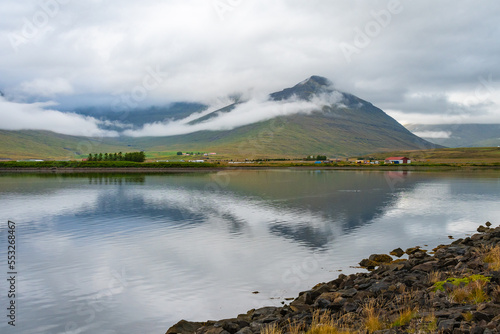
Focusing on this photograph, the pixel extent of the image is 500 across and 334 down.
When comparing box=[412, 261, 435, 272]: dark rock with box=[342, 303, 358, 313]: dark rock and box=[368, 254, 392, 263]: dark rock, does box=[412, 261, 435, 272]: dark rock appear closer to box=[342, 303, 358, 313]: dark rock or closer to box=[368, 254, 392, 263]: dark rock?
box=[368, 254, 392, 263]: dark rock

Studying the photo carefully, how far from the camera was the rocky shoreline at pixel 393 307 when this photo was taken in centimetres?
1310

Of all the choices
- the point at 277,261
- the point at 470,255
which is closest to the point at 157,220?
the point at 277,261

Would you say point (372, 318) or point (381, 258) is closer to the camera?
point (372, 318)

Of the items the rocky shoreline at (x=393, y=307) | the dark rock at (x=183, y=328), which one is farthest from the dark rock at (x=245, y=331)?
the dark rock at (x=183, y=328)

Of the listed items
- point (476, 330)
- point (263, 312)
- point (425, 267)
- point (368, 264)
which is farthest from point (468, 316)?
point (368, 264)

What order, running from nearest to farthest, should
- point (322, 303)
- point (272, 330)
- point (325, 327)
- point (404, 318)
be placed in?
point (325, 327)
point (404, 318)
point (272, 330)
point (322, 303)

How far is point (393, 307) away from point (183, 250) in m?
19.3

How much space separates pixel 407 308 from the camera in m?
15.3

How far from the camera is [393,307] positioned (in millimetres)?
16281

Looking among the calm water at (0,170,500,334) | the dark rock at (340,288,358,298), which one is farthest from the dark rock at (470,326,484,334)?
the calm water at (0,170,500,334)

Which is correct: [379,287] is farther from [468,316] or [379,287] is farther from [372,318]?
[468,316]

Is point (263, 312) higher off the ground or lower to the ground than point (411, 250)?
higher

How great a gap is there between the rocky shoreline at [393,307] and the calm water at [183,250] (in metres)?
2.87

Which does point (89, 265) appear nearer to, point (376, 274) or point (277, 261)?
point (277, 261)
